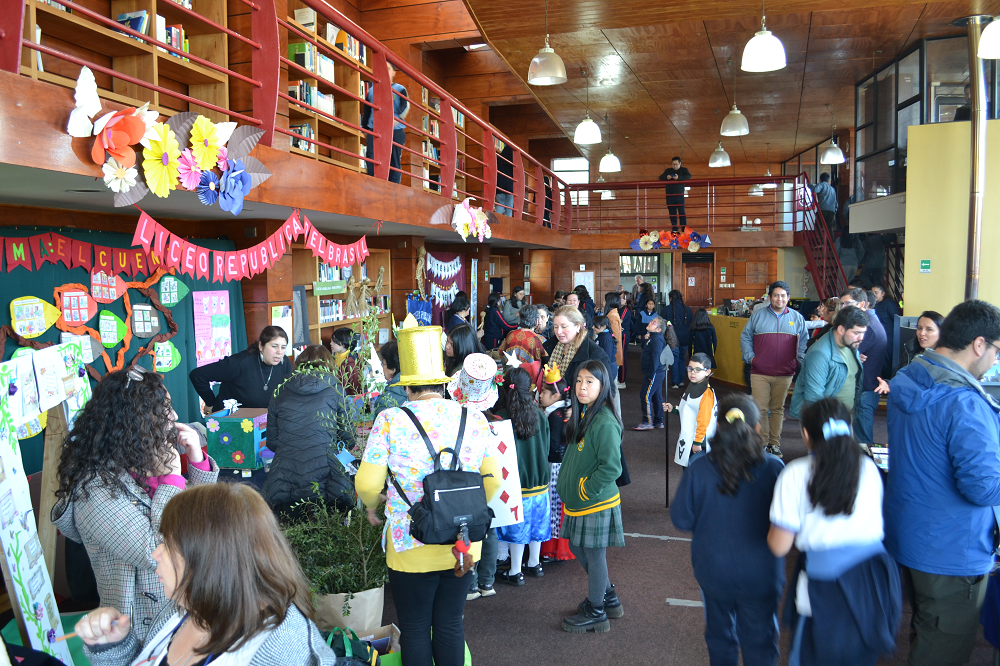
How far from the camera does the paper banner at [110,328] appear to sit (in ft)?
15.7

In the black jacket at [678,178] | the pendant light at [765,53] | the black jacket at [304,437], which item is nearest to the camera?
the black jacket at [304,437]

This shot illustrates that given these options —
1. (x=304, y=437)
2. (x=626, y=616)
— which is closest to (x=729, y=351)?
(x=626, y=616)

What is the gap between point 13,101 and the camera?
2.30 metres

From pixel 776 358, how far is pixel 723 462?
14.4ft

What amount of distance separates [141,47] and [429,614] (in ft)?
14.4

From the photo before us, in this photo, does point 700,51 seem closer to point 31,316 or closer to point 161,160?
point 161,160

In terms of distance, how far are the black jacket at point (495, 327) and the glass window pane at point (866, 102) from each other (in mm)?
6250

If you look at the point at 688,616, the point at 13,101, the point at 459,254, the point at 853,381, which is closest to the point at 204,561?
the point at 13,101

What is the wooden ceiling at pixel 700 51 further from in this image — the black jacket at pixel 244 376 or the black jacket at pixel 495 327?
the black jacket at pixel 244 376

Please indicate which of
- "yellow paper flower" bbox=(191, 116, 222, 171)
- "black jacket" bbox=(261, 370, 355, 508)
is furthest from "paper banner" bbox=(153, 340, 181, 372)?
"yellow paper flower" bbox=(191, 116, 222, 171)

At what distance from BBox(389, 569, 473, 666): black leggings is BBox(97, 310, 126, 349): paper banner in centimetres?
351

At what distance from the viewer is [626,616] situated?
11.3 ft

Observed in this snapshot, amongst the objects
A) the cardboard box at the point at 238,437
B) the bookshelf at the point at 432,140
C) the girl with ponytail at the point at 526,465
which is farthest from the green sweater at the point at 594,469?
the bookshelf at the point at 432,140

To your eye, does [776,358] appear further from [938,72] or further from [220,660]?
[220,660]
